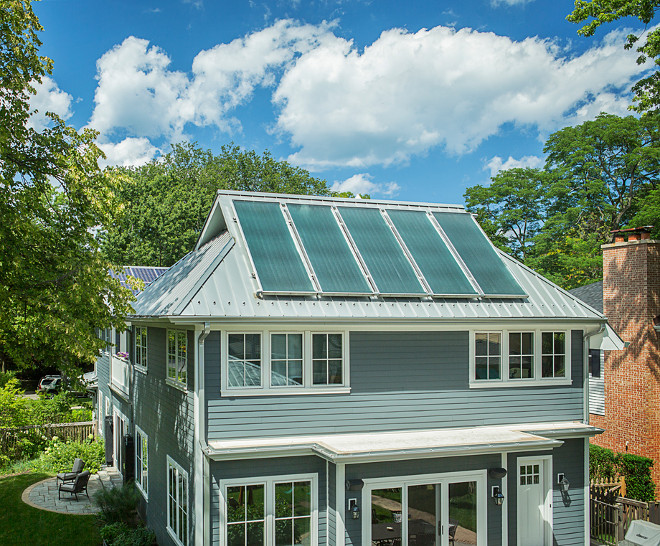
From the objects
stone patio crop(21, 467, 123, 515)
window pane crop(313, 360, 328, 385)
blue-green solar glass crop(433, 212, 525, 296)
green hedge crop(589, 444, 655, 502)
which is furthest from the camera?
green hedge crop(589, 444, 655, 502)

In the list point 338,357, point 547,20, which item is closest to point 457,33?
point 547,20

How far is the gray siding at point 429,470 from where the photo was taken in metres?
9.55

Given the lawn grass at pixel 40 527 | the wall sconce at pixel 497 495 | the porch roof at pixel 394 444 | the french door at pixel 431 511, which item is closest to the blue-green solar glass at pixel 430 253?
the porch roof at pixel 394 444

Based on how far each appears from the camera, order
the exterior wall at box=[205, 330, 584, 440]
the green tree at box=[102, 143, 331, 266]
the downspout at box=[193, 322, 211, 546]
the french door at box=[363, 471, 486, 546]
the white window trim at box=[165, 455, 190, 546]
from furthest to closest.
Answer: the green tree at box=[102, 143, 331, 266]
the french door at box=[363, 471, 486, 546]
the white window trim at box=[165, 455, 190, 546]
the exterior wall at box=[205, 330, 584, 440]
the downspout at box=[193, 322, 211, 546]

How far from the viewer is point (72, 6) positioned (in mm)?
13750

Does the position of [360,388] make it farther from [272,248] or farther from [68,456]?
[68,456]

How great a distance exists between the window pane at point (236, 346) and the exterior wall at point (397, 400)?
9.9 inches

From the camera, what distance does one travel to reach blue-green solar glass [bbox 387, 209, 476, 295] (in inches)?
447

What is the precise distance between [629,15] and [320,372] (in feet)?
40.1

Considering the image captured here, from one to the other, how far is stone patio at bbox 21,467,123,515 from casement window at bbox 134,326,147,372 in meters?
3.39

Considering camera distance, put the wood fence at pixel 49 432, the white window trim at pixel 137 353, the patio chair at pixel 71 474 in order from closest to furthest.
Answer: the white window trim at pixel 137 353, the patio chair at pixel 71 474, the wood fence at pixel 49 432

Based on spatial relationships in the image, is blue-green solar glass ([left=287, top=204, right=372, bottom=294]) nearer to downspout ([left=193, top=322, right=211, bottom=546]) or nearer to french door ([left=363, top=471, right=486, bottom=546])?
downspout ([left=193, top=322, right=211, bottom=546])

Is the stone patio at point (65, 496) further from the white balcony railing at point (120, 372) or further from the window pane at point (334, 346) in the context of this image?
the window pane at point (334, 346)

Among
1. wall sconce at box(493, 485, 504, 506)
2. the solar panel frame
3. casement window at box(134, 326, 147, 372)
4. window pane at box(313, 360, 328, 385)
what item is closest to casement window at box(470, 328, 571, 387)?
wall sconce at box(493, 485, 504, 506)
